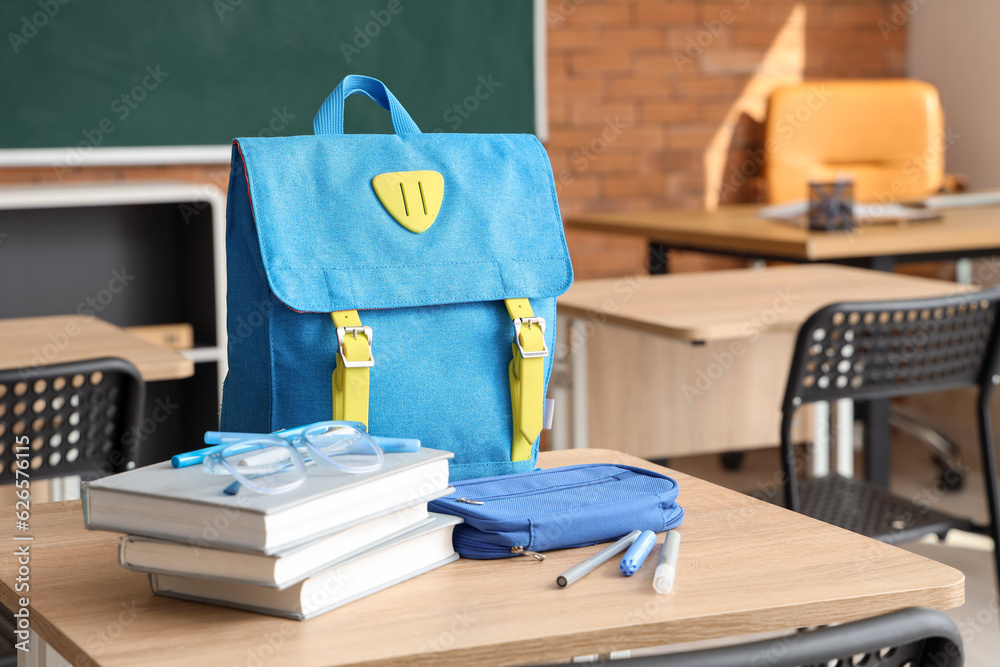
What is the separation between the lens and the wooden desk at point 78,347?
186cm

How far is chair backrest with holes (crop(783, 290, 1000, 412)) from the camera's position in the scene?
195cm

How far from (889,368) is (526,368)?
1.23m

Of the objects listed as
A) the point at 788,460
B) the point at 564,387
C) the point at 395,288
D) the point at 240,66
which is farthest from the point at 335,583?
the point at 240,66

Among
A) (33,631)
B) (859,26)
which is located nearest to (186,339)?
(33,631)

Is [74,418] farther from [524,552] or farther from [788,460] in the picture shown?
[788,460]

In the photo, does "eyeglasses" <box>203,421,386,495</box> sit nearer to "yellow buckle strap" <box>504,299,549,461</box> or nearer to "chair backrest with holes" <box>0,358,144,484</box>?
"yellow buckle strap" <box>504,299,549,461</box>

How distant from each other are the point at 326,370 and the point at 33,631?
1.03ft

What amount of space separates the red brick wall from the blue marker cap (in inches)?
145

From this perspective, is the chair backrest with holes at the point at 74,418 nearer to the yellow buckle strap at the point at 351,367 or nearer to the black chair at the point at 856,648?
the yellow buckle strap at the point at 351,367

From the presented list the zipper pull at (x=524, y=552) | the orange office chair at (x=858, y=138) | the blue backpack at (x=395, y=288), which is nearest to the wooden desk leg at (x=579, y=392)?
the blue backpack at (x=395, y=288)

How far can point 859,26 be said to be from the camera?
16.8 ft

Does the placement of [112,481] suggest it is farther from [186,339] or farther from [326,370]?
[186,339]

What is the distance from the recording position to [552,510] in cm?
89

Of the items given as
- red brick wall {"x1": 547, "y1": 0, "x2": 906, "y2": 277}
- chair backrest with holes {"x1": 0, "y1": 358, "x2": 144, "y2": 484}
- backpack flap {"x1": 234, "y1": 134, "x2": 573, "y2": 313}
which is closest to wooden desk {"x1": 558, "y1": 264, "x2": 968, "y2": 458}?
chair backrest with holes {"x1": 0, "y1": 358, "x2": 144, "y2": 484}
